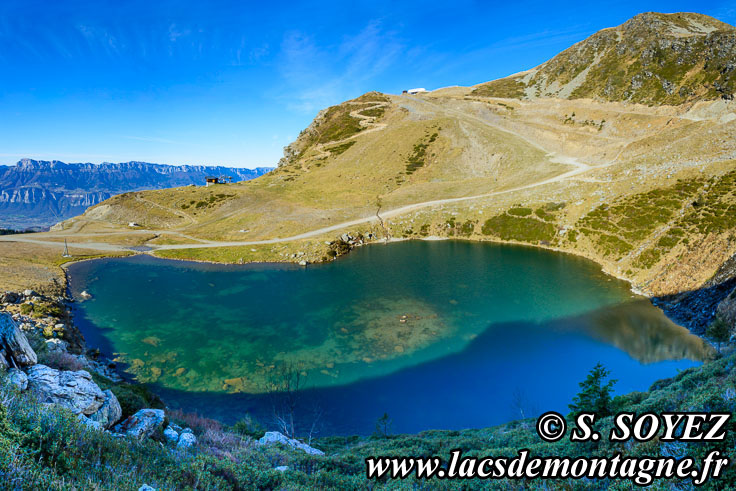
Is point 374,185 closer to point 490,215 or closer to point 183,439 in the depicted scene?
point 490,215

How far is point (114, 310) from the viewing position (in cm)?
4594

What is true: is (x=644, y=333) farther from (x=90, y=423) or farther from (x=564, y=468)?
(x=90, y=423)

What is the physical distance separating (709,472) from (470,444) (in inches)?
402

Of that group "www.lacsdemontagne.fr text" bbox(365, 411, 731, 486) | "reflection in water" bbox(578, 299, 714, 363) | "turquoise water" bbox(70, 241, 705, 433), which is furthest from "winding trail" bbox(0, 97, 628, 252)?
"www.lacsdemontagne.fr text" bbox(365, 411, 731, 486)

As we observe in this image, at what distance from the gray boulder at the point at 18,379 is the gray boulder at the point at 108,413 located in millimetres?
2371

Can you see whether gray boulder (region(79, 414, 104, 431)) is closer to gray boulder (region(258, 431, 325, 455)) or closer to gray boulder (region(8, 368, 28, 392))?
gray boulder (region(8, 368, 28, 392))

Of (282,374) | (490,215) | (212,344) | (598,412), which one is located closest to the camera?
(598,412)

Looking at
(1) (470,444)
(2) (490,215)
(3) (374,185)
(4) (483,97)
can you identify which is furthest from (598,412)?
(4) (483,97)

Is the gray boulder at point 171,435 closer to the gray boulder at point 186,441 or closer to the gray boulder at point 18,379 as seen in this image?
the gray boulder at point 186,441

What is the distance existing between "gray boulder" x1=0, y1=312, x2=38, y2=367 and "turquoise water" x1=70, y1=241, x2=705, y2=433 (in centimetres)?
1549

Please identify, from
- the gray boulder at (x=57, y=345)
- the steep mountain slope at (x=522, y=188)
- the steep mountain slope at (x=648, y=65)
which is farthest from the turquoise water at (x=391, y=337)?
the steep mountain slope at (x=648, y=65)

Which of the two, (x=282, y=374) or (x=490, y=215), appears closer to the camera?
(x=282, y=374)

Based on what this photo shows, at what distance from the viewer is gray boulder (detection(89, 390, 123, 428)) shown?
12.2 m

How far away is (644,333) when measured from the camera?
34.5 metres
